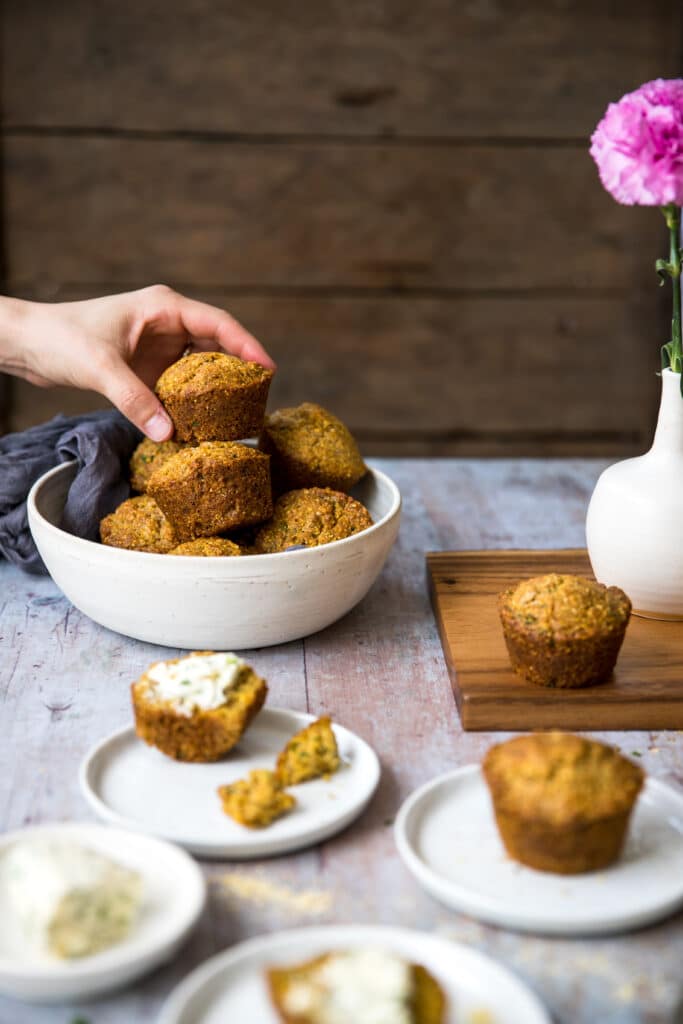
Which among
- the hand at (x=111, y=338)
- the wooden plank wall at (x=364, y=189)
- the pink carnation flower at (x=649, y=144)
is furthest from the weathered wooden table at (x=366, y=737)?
the wooden plank wall at (x=364, y=189)

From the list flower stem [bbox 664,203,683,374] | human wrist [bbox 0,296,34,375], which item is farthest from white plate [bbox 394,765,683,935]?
human wrist [bbox 0,296,34,375]

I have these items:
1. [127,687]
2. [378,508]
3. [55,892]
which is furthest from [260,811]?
[378,508]

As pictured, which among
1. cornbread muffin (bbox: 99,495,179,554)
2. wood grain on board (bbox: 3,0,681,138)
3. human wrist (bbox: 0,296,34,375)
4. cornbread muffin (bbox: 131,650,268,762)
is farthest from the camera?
wood grain on board (bbox: 3,0,681,138)

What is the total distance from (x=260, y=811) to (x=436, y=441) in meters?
2.83

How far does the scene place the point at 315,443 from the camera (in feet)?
5.05

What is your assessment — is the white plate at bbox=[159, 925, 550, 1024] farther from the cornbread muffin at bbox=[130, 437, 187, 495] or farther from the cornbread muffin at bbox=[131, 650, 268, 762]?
the cornbread muffin at bbox=[130, 437, 187, 495]

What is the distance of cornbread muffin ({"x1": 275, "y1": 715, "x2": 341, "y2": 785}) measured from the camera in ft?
3.38

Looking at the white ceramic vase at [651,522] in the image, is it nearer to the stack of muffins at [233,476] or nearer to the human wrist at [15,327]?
the stack of muffins at [233,476]

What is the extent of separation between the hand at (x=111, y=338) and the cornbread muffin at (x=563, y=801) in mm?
798

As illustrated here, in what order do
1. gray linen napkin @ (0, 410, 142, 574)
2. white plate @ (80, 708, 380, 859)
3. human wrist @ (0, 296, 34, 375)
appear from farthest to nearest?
human wrist @ (0, 296, 34, 375) < gray linen napkin @ (0, 410, 142, 574) < white plate @ (80, 708, 380, 859)

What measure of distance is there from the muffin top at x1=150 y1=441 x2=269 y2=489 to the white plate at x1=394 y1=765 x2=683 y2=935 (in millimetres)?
526

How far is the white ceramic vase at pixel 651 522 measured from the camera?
137cm

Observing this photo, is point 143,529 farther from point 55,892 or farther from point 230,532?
point 55,892

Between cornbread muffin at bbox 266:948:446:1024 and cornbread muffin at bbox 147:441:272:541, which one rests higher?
cornbread muffin at bbox 266:948:446:1024
